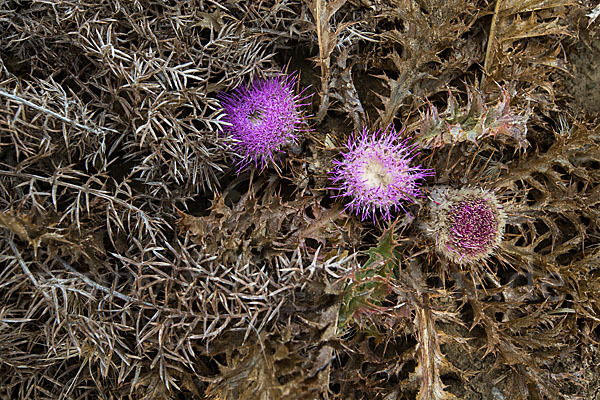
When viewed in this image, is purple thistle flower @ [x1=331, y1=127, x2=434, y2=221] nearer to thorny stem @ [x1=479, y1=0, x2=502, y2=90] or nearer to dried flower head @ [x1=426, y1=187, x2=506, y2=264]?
dried flower head @ [x1=426, y1=187, x2=506, y2=264]

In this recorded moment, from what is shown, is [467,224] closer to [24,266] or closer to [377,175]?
[377,175]

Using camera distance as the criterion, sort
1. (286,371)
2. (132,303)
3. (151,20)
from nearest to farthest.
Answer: (286,371) < (132,303) < (151,20)

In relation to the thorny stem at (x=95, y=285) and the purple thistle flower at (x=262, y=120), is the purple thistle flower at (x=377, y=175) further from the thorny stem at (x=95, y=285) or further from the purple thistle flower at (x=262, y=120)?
the thorny stem at (x=95, y=285)

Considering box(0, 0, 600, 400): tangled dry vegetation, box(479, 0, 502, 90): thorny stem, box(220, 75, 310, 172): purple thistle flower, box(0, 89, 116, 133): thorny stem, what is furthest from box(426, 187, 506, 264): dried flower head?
box(0, 89, 116, 133): thorny stem

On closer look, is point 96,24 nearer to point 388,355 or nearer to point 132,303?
point 132,303

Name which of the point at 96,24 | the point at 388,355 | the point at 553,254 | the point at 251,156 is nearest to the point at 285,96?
the point at 251,156

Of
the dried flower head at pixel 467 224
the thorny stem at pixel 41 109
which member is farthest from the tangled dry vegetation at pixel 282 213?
the dried flower head at pixel 467 224
